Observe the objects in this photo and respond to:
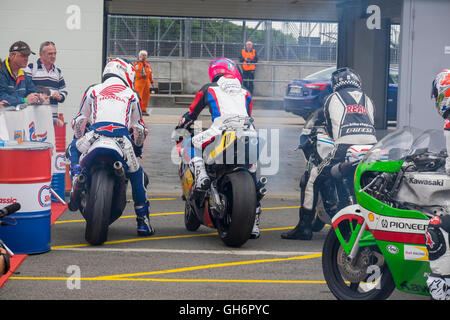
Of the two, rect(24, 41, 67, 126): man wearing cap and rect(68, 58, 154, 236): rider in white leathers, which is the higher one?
rect(24, 41, 67, 126): man wearing cap

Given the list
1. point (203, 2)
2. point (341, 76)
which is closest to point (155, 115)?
point (203, 2)

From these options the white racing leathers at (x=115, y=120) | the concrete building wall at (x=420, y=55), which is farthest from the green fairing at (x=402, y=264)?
the concrete building wall at (x=420, y=55)

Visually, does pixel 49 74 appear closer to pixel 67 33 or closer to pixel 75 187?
pixel 67 33

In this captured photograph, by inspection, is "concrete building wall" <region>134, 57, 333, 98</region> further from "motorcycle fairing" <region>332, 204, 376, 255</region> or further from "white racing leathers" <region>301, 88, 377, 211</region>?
"motorcycle fairing" <region>332, 204, 376, 255</region>

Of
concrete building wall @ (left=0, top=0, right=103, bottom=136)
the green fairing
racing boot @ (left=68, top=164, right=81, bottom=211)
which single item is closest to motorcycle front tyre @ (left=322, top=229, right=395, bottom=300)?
the green fairing

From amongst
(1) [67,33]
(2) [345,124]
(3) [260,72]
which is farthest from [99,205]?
(3) [260,72]

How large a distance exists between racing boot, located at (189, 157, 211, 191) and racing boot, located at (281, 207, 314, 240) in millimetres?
1154

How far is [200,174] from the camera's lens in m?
8.33

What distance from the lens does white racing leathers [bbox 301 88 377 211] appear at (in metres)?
8.40

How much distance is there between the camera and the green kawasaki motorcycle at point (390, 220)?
552 cm

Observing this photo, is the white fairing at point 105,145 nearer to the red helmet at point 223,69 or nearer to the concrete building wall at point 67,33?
the red helmet at point 223,69

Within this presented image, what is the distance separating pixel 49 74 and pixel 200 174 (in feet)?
13.0

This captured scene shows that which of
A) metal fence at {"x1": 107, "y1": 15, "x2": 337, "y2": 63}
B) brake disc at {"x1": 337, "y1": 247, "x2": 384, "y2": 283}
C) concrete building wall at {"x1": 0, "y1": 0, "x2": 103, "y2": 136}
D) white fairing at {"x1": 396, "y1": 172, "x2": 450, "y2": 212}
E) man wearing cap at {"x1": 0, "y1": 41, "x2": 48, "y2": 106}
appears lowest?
brake disc at {"x1": 337, "y1": 247, "x2": 384, "y2": 283}
